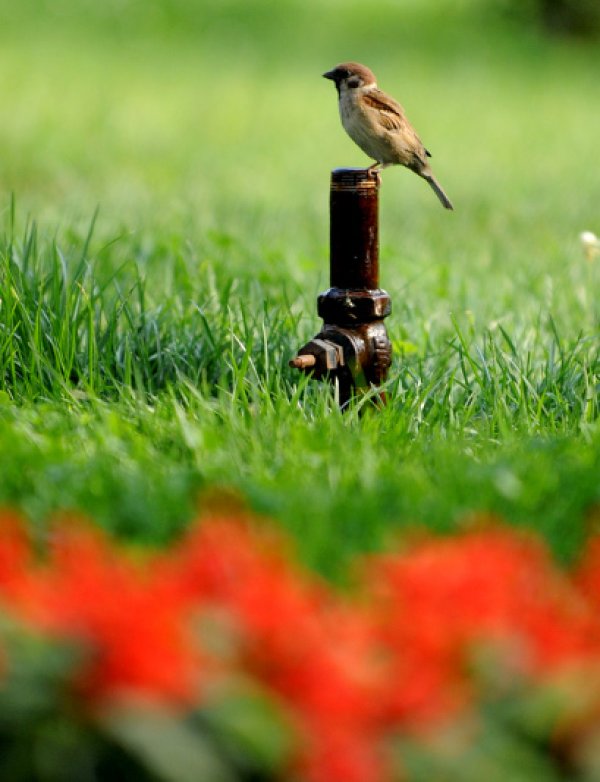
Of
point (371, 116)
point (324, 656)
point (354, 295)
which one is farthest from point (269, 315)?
point (324, 656)

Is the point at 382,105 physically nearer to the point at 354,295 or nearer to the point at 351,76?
the point at 351,76

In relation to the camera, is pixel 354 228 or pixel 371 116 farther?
pixel 371 116

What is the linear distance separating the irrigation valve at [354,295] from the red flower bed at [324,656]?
1.62m

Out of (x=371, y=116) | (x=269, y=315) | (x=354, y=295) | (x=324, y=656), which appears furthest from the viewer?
(x=269, y=315)

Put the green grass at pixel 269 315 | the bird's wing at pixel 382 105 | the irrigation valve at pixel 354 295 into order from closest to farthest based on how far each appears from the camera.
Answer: the green grass at pixel 269 315, the irrigation valve at pixel 354 295, the bird's wing at pixel 382 105

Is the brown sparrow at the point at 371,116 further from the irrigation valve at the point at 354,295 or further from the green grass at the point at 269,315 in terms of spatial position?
the green grass at the point at 269,315

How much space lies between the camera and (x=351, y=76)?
3947 mm

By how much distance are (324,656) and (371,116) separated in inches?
102

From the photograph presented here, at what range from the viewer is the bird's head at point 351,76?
12.9ft

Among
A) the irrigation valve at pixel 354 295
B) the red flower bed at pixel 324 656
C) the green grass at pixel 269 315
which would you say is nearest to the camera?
the red flower bed at pixel 324 656

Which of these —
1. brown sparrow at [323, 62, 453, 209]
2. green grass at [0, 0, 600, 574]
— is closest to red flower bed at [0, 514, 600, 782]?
green grass at [0, 0, 600, 574]

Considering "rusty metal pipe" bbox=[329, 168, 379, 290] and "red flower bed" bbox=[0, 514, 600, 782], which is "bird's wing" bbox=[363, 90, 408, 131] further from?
"red flower bed" bbox=[0, 514, 600, 782]

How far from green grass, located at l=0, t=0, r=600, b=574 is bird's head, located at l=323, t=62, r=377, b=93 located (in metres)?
0.71

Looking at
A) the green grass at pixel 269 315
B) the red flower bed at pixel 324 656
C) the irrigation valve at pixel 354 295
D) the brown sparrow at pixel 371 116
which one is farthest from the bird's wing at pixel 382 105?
the red flower bed at pixel 324 656
